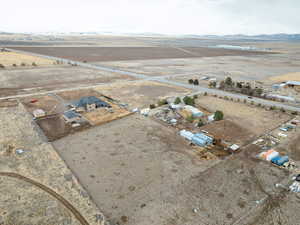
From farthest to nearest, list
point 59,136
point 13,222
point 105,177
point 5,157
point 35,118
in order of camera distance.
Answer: point 35,118 → point 59,136 → point 5,157 → point 105,177 → point 13,222

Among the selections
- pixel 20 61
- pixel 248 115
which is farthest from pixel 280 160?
pixel 20 61

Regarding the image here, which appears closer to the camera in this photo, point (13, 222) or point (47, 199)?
point (13, 222)

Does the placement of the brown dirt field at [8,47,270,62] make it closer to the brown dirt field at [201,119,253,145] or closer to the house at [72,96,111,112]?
the house at [72,96,111,112]

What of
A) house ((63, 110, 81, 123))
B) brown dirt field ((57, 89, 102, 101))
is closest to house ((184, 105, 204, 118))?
house ((63, 110, 81, 123))

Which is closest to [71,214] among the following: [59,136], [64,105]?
[59,136]

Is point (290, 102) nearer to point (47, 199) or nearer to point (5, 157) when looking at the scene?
point (47, 199)

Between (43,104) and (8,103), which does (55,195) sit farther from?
(8,103)

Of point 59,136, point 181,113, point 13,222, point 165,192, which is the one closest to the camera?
point 13,222

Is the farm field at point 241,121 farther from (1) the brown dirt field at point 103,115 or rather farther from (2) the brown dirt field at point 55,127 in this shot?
(2) the brown dirt field at point 55,127
